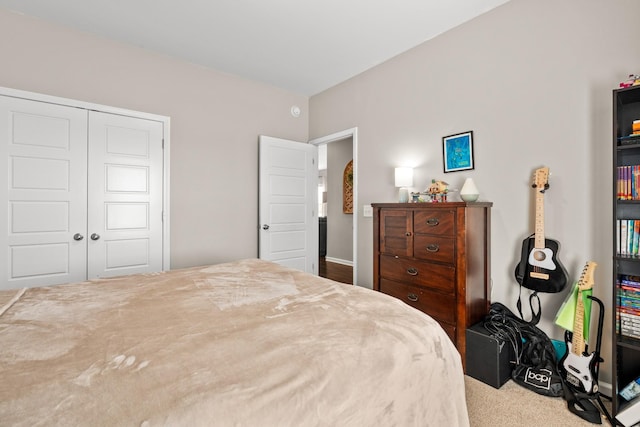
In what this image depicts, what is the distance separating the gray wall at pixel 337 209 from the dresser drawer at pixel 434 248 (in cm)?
368

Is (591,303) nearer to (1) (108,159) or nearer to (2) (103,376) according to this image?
(2) (103,376)

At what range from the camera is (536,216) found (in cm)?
212

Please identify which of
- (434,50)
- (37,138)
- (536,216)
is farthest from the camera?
(434,50)

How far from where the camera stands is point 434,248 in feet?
7.71

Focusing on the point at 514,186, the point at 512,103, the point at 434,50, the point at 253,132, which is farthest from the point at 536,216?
the point at 253,132

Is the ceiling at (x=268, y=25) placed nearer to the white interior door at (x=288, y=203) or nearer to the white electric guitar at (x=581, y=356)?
the white interior door at (x=288, y=203)

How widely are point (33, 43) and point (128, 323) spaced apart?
2.99 metres

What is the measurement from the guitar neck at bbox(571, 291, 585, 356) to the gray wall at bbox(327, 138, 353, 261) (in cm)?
435

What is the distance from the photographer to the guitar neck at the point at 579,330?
185 cm

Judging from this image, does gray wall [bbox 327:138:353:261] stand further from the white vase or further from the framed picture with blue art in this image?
the white vase

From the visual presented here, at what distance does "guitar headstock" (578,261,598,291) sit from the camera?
6.07ft

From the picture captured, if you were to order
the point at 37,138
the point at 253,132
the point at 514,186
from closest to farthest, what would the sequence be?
1. the point at 514,186
2. the point at 37,138
3. the point at 253,132

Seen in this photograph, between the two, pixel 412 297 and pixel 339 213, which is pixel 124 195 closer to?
pixel 412 297

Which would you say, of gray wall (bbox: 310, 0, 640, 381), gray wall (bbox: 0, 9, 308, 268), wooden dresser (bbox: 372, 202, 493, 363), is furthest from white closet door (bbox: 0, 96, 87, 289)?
gray wall (bbox: 310, 0, 640, 381)
